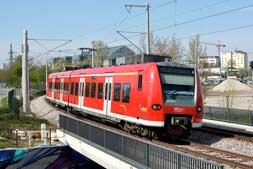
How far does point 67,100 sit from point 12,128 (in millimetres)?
4183

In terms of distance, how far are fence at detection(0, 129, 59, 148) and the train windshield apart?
31.9ft

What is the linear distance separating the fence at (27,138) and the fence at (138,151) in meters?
6.18

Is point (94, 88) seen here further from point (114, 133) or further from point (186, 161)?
point (186, 161)

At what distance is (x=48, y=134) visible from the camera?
26047mm

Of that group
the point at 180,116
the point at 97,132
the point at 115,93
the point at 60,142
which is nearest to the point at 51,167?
the point at 60,142

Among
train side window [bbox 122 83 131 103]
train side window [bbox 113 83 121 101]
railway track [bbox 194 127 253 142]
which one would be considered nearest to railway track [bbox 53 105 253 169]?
railway track [bbox 194 127 253 142]

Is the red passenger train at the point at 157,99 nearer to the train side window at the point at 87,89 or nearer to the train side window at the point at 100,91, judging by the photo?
the train side window at the point at 100,91

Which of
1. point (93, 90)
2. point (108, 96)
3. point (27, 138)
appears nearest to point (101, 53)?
point (27, 138)

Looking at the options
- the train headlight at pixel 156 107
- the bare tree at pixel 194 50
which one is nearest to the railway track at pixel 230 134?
the train headlight at pixel 156 107

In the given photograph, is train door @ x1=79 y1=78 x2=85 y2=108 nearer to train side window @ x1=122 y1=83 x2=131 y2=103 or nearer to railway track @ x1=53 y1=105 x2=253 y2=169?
train side window @ x1=122 y1=83 x2=131 y2=103

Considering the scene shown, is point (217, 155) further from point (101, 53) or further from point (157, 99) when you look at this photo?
point (101, 53)

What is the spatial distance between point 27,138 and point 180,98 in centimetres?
1357

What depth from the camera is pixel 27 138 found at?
88.8 ft

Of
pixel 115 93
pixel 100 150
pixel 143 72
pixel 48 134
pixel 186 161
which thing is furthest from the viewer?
pixel 48 134
